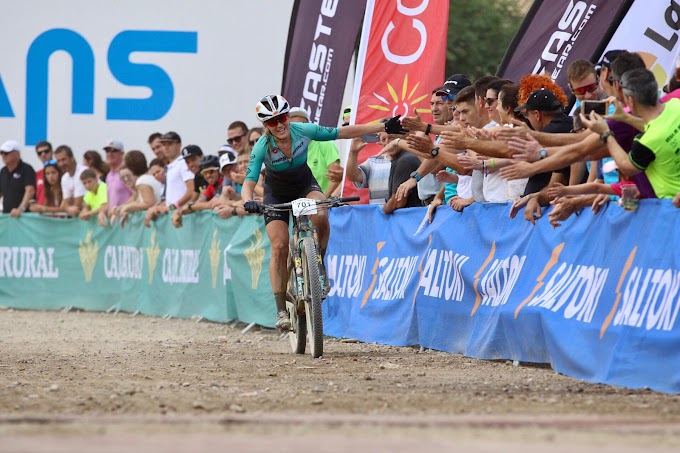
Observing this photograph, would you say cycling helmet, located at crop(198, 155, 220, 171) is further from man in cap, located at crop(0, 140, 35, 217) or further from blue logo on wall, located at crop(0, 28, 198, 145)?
blue logo on wall, located at crop(0, 28, 198, 145)

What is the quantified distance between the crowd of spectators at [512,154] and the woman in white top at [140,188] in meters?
0.78

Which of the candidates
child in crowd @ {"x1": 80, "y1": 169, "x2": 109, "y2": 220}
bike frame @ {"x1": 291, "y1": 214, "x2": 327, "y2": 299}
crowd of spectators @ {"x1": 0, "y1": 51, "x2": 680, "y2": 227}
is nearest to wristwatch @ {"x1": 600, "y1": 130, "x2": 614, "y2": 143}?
crowd of spectators @ {"x1": 0, "y1": 51, "x2": 680, "y2": 227}

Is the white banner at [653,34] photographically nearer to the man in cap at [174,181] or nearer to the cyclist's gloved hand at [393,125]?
the cyclist's gloved hand at [393,125]

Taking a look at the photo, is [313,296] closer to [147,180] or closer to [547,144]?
[547,144]

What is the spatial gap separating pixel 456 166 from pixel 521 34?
298cm

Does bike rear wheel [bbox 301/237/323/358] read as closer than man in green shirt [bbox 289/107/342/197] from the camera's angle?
Yes

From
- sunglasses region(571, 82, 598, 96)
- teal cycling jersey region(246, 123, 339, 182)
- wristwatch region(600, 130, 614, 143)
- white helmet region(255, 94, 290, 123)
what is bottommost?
teal cycling jersey region(246, 123, 339, 182)

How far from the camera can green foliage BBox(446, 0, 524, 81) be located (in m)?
41.4

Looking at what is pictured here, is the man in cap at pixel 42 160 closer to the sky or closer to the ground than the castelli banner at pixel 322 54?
closer to the ground

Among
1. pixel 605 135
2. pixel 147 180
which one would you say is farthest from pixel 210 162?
pixel 605 135

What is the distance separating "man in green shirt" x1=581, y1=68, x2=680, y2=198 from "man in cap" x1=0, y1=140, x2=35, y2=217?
642 inches

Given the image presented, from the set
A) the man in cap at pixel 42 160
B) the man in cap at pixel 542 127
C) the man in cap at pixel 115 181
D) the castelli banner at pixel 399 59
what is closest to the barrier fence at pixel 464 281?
the man in cap at pixel 542 127

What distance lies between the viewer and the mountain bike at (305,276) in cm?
1095

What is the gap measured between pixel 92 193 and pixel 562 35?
10728 millimetres
